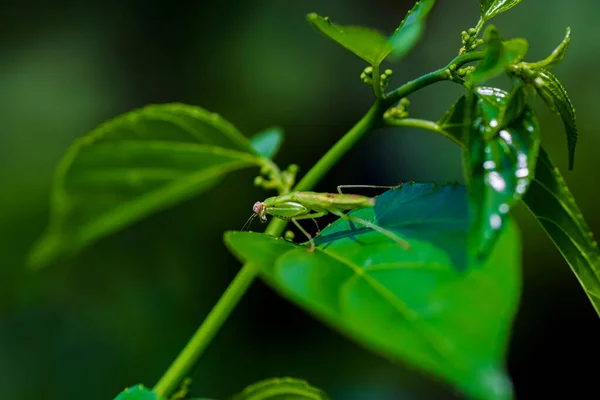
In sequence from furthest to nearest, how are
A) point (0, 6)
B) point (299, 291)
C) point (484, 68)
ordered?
point (0, 6) → point (484, 68) → point (299, 291)

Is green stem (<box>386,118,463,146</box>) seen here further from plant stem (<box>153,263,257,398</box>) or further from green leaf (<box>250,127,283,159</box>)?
green leaf (<box>250,127,283,159</box>)

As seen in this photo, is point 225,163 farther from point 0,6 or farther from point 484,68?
point 0,6

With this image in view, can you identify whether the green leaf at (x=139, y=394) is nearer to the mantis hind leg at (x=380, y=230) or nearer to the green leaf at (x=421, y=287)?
the green leaf at (x=421, y=287)

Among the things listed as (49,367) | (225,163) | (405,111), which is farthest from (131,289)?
(405,111)

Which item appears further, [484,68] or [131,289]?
[131,289]

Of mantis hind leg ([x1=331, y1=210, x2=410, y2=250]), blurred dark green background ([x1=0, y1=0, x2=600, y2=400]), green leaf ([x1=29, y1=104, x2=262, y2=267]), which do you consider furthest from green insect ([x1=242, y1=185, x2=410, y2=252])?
blurred dark green background ([x1=0, y1=0, x2=600, y2=400])

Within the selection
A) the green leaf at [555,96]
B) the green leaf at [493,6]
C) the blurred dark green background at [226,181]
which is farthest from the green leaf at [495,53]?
the blurred dark green background at [226,181]
